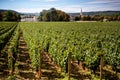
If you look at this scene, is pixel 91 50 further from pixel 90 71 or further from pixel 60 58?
pixel 60 58

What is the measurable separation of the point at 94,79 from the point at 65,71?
178 centimetres

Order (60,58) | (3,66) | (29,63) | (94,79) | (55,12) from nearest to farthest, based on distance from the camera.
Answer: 1. (94,79)
2. (60,58)
3. (3,66)
4. (29,63)
5. (55,12)

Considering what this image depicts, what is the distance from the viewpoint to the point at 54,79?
11344 millimetres

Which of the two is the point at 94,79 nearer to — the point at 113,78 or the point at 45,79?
the point at 113,78

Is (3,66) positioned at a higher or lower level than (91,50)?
lower

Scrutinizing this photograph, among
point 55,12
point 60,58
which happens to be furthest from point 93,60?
point 55,12

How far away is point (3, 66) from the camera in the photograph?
13922 mm

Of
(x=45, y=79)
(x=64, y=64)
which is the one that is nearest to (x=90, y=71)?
(x=64, y=64)

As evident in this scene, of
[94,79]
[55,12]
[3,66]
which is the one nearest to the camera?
[94,79]

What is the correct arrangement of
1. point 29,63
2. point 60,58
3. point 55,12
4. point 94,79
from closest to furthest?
1. point 94,79
2. point 60,58
3. point 29,63
4. point 55,12

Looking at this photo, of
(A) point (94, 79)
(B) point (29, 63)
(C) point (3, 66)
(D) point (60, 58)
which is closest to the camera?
(A) point (94, 79)

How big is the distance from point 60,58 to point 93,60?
212 centimetres

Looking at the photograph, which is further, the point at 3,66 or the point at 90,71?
the point at 3,66

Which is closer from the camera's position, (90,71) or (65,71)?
(65,71)
